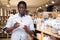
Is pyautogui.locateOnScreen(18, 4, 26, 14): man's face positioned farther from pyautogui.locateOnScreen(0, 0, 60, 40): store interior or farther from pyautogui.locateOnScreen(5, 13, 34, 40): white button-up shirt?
pyautogui.locateOnScreen(0, 0, 60, 40): store interior

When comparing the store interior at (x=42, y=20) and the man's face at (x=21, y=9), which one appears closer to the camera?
the man's face at (x=21, y=9)

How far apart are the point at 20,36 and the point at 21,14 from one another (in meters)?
0.38

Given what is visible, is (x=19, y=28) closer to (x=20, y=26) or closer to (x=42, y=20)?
(x=20, y=26)

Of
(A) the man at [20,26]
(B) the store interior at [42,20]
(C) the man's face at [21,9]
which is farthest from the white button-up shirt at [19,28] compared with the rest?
(B) the store interior at [42,20]

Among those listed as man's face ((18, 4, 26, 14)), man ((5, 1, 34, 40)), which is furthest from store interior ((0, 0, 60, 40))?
man's face ((18, 4, 26, 14))

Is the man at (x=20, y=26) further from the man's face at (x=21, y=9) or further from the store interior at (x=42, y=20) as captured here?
the store interior at (x=42, y=20)

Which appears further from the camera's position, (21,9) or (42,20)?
(42,20)

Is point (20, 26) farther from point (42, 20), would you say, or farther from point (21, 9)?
point (42, 20)

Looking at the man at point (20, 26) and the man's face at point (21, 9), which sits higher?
the man's face at point (21, 9)

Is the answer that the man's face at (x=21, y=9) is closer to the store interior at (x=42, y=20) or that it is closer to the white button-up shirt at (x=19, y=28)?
the white button-up shirt at (x=19, y=28)

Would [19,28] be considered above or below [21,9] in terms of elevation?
below

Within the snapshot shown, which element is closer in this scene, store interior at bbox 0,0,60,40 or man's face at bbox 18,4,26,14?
man's face at bbox 18,4,26,14

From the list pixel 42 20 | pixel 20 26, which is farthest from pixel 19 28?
pixel 42 20

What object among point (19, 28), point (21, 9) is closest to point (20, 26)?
point (19, 28)
